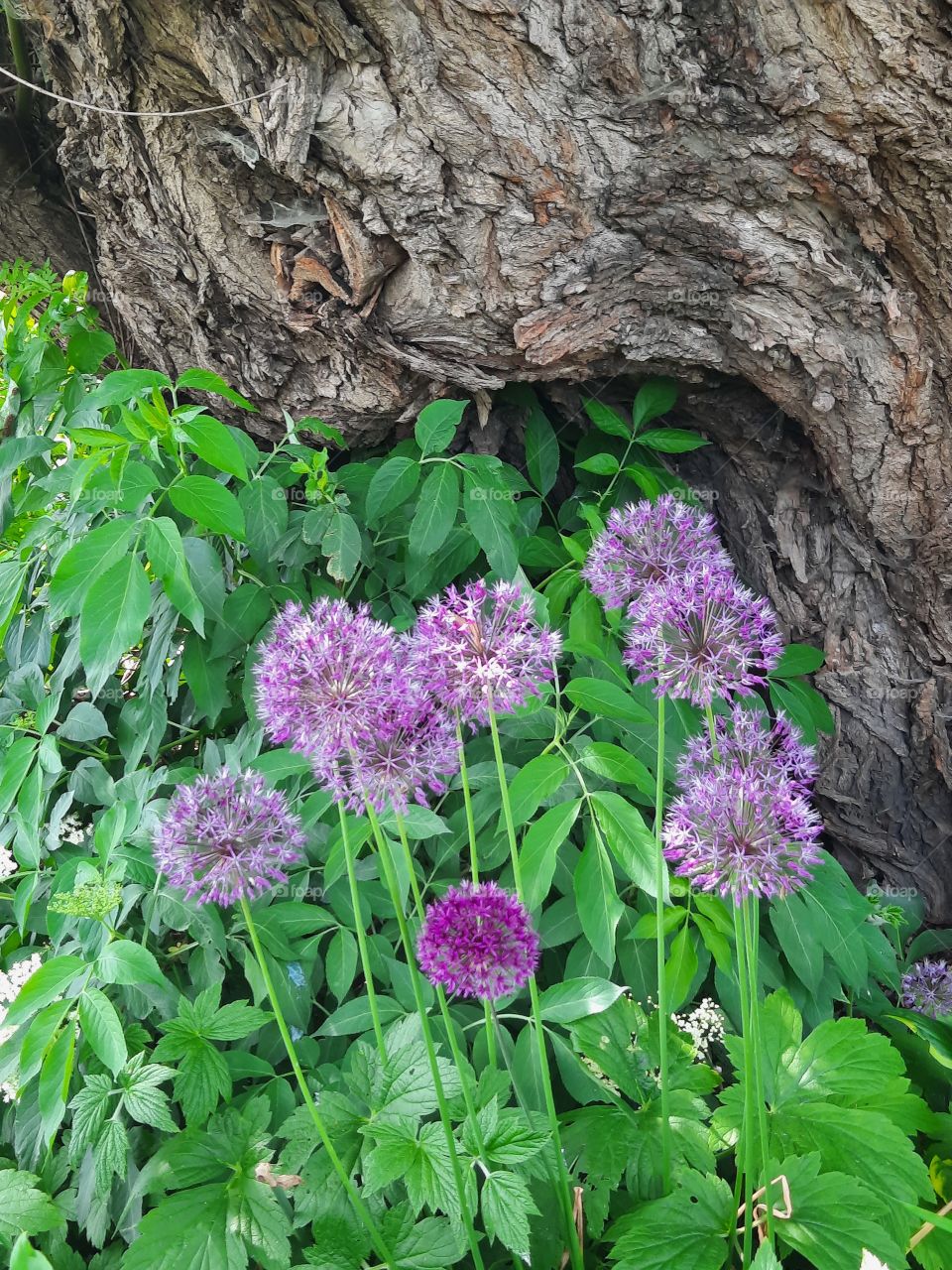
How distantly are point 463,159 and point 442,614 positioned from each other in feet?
3.44

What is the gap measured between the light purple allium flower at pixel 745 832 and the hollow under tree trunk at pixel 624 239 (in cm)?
116

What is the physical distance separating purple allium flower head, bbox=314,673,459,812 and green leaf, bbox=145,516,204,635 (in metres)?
0.55

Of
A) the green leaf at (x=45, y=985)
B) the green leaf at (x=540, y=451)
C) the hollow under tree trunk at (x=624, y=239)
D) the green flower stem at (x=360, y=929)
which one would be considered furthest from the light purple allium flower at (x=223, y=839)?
the green leaf at (x=540, y=451)

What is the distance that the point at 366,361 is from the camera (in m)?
2.09

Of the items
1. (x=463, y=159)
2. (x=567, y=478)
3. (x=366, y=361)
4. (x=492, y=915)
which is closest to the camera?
(x=492, y=915)

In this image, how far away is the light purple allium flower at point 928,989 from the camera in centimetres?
206

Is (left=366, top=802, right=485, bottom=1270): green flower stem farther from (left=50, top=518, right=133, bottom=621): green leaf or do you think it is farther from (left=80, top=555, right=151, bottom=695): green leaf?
(left=50, top=518, right=133, bottom=621): green leaf

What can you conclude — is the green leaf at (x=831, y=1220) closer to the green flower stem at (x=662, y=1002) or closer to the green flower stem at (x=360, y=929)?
the green flower stem at (x=662, y=1002)

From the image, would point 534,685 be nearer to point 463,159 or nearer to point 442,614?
point 442,614

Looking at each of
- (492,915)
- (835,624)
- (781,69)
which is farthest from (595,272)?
(492,915)

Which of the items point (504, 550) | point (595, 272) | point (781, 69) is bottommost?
point (504, 550)

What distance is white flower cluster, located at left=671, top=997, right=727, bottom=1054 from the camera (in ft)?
5.66

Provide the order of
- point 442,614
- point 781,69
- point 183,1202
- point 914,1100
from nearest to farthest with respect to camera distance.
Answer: point 442,614
point 183,1202
point 914,1100
point 781,69

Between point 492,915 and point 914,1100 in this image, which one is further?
point 914,1100
